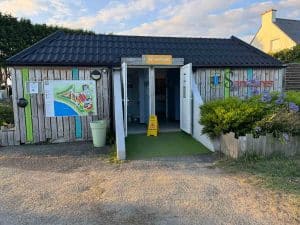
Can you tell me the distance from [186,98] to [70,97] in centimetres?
366

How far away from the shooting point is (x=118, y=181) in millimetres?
4742

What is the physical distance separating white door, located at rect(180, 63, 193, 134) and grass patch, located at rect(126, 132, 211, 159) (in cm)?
34

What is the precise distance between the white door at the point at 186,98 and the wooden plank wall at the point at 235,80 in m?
0.73

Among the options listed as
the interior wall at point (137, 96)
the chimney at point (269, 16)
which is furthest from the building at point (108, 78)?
the chimney at point (269, 16)

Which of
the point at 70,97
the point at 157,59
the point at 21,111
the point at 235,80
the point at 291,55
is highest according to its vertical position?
the point at 291,55

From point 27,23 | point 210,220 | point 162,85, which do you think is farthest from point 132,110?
point 27,23

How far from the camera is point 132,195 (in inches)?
163

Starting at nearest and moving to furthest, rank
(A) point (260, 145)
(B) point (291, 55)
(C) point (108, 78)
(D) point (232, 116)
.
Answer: (A) point (260, 145) < (D) point (232, 116) < (C) point (108, 78) < (B) point (291, 55)

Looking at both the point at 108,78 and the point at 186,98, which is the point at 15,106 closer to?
the point at 108,78

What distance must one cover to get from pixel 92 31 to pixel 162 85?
13.3m

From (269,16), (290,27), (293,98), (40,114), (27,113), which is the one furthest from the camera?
(269,16)

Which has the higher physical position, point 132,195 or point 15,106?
point 15,106

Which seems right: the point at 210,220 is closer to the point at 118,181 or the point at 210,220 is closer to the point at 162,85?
the point at 118,181

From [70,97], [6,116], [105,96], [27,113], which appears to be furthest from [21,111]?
[105,96]
